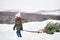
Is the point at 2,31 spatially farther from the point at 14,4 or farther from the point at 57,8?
the point at 57,8

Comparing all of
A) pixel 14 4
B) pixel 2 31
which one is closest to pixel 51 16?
pixel 14 4

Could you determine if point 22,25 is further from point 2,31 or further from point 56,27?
point 56,27

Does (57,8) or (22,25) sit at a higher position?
(57,8)

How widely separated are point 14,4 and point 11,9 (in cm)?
7

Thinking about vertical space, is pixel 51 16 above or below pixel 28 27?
above

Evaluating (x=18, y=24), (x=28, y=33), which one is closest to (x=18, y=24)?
(x=18, y=24)

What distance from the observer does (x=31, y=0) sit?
4.02ft

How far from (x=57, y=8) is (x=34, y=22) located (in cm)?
31

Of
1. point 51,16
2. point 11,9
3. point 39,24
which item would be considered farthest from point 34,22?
point 11,9

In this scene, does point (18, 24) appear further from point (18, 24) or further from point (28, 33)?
point (28, 33)

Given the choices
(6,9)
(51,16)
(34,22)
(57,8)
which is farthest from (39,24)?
(6,9)

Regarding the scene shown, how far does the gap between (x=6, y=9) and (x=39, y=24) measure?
42 centimetres

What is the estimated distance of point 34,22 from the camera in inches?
47.8

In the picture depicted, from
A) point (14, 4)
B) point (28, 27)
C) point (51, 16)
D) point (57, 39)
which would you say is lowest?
point (57, 39)
